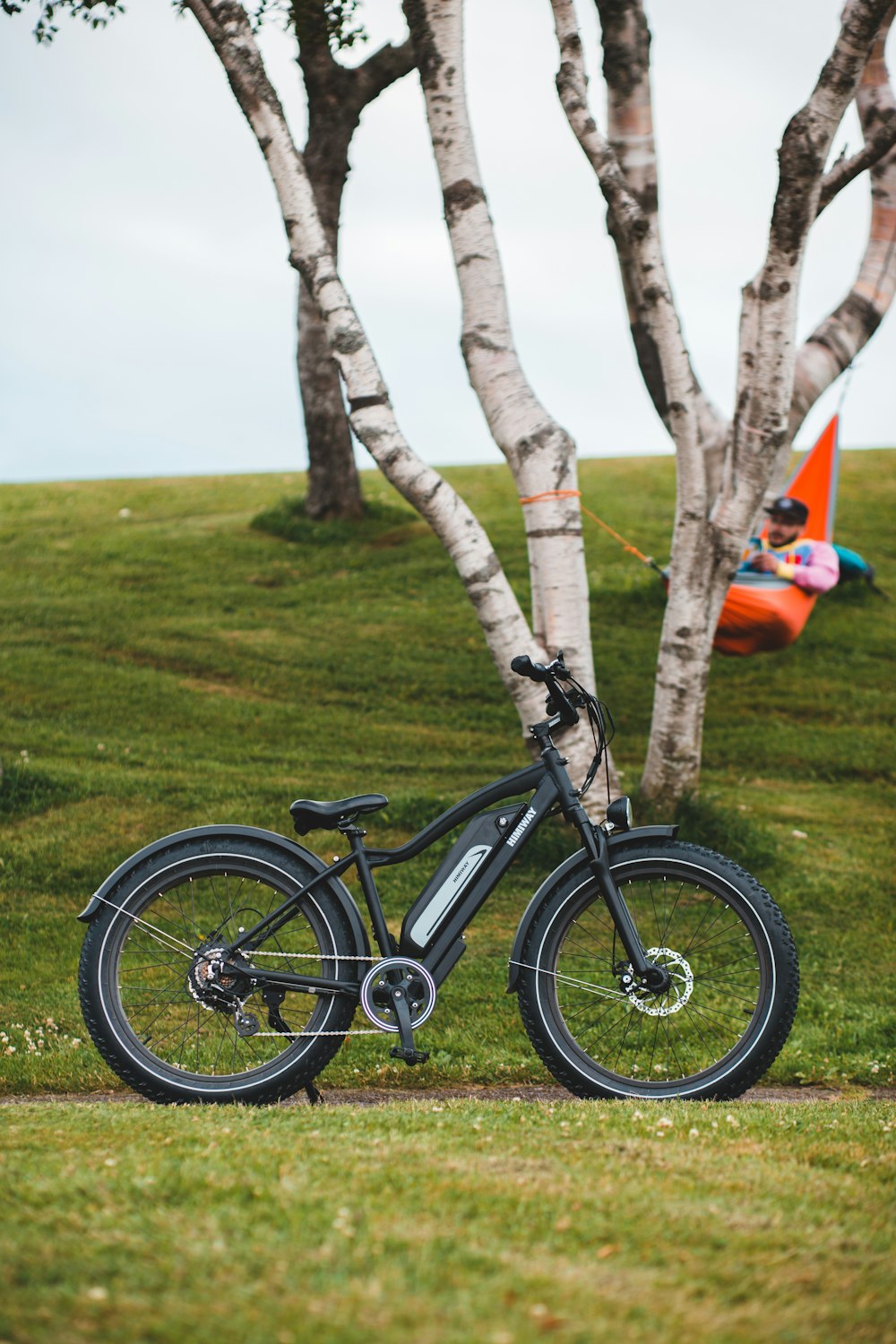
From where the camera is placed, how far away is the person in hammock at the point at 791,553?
32.6 ft

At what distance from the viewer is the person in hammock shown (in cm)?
994

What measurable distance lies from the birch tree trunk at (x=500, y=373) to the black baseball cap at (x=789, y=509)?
12.1 ft

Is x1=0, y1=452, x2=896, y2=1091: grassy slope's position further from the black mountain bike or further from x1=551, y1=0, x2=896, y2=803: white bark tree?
the black mountain bike

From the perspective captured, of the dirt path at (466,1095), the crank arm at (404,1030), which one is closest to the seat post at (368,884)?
the crank arm at (404,1030)

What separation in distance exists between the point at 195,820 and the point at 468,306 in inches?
158

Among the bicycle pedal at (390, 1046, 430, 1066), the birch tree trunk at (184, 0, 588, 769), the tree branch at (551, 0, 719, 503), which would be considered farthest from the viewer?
the tree branch at (551, 0, 719, 503)

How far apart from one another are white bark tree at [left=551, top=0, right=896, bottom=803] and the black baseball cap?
1.45 m

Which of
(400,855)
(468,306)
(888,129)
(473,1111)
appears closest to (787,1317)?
(473,1111)

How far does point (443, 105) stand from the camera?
754 cm

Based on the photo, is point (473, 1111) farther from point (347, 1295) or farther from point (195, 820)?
point (195, 820)

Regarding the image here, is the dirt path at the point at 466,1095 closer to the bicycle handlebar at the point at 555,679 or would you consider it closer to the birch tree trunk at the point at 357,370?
the bicycle handlebar at the point at 555,679

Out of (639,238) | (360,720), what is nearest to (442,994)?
(639,238)

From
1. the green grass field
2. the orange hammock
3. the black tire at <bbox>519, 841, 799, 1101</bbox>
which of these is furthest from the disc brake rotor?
the orange hammock

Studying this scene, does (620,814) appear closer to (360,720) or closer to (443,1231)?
(443,1231)
